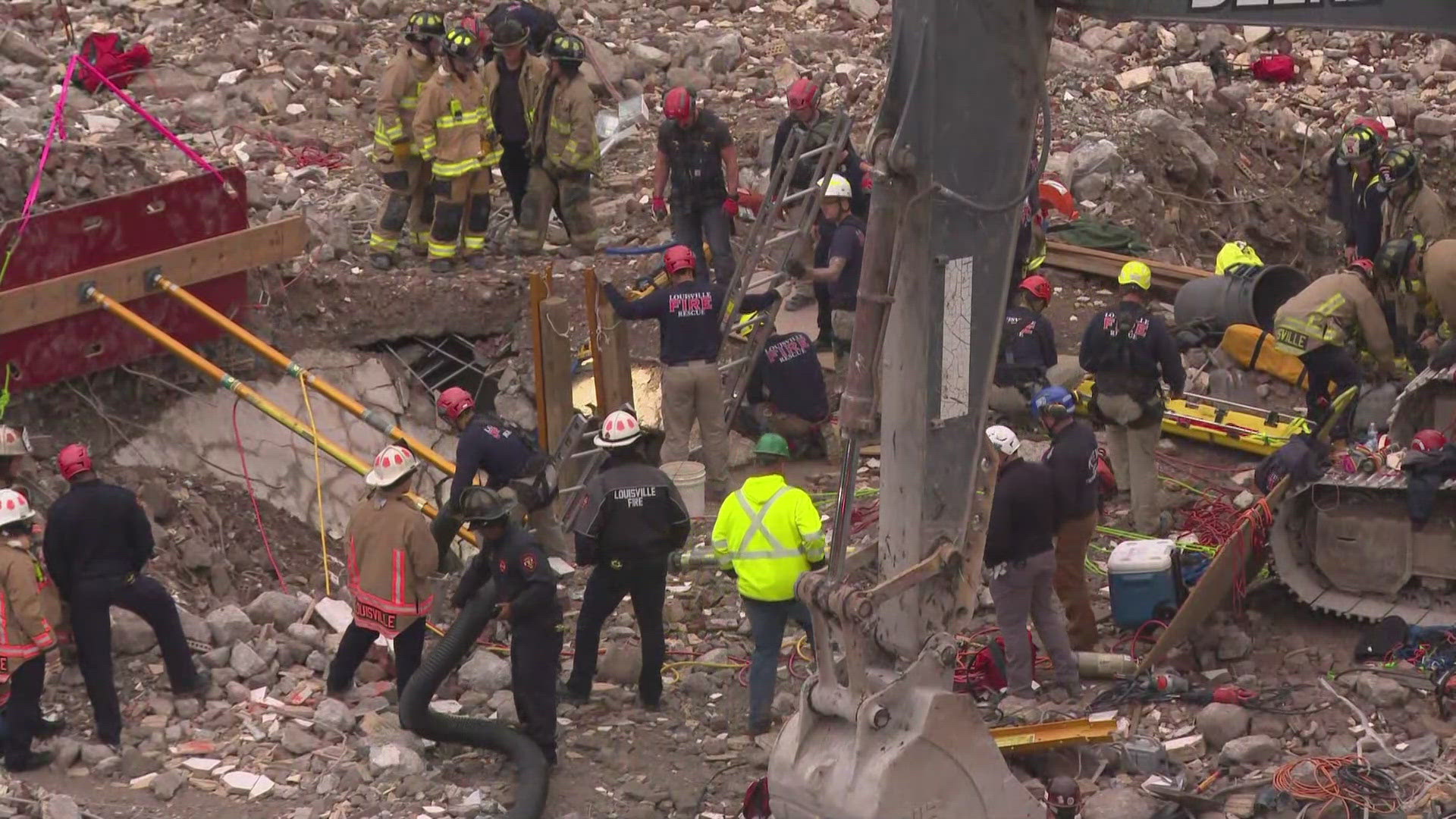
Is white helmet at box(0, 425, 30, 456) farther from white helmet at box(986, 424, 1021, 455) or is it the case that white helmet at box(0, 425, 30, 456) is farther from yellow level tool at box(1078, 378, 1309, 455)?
yellow level tool at box(1078, 378, 1309, 455)

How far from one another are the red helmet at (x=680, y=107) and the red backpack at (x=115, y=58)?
257 inches

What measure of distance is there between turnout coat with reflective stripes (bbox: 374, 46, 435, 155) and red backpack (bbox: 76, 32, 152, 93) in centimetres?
437

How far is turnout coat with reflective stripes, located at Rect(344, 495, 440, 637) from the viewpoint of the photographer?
10508 millimetres

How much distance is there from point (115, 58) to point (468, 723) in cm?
1079

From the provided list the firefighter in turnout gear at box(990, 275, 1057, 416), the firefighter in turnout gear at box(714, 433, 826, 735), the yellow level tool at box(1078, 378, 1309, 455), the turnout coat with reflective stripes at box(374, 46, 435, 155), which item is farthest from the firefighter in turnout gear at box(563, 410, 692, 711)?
the turnout coat with reflective stripes at box(374, 46, 435, 155)

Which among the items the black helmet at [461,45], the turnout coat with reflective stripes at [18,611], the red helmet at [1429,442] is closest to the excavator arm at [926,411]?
the red helmet at [1429,442]

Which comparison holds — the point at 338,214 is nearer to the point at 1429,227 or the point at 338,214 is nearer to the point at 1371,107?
the point at 1429,227

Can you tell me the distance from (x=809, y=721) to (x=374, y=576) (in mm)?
3562

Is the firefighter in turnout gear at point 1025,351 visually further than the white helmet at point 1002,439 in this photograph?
Yes

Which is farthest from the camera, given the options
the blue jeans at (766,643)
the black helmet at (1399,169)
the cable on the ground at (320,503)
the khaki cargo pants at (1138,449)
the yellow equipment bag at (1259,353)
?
the yellow equipment bag at (1259,353)

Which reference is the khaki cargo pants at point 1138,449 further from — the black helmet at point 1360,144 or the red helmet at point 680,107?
the red helmet at point 680,107

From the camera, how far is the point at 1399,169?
14.5 m

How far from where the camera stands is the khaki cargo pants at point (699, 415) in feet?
44.0

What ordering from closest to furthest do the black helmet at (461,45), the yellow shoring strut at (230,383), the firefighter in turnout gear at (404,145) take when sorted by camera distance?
the yellow shoring strut at (230,383), the black helmet at (461,45), the firefighter in turnout gear at (404,145)
